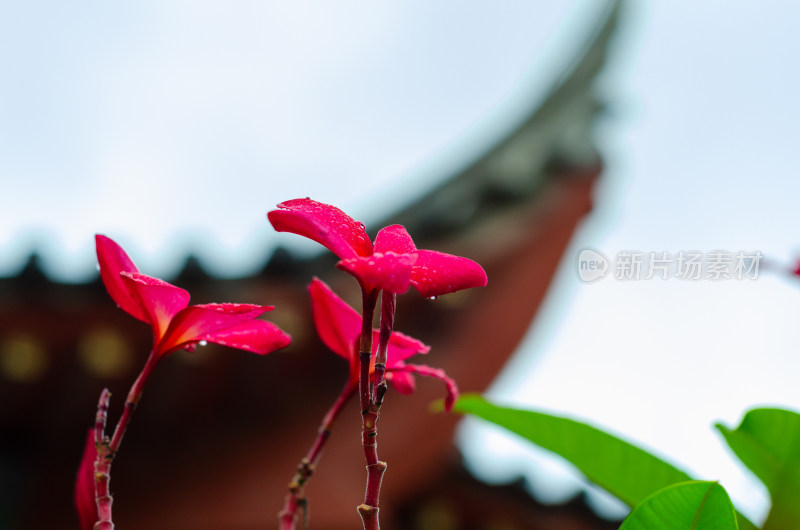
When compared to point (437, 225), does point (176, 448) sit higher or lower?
lower

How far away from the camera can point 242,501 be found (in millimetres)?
1486

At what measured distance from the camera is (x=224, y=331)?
34 centimetres

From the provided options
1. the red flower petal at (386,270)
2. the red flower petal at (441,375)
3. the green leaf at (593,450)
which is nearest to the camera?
the red flower petal at (386,270)

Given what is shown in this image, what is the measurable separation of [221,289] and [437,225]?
0.48 meters

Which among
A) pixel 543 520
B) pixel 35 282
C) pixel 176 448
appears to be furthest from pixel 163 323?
pixel 543 520

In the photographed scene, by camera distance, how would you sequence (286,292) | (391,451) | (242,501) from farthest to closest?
1. (391,451)
2. (242,501)
3. (286,292)

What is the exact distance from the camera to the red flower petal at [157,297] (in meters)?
0.32

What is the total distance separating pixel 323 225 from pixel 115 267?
0.40 ft

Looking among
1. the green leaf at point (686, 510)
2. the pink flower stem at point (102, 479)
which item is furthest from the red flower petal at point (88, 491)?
the green leaf at point (686, 510)

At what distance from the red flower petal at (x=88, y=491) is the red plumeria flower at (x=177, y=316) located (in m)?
0.06

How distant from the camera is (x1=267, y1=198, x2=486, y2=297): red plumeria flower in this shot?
10.4 inches

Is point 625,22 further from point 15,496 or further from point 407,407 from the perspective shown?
point 15,496

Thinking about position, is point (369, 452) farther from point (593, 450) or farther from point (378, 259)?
point (593, 450)

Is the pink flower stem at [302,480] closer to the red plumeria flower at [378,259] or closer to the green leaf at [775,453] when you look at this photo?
the red plumeria flower at [378,259]
